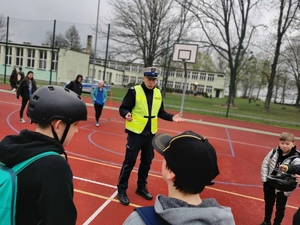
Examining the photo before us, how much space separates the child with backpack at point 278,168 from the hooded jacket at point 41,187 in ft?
10.3

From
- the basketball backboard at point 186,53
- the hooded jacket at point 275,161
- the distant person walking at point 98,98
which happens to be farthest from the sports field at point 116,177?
the basketball backboard at point 186,53

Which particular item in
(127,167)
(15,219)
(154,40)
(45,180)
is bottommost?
(127,167)

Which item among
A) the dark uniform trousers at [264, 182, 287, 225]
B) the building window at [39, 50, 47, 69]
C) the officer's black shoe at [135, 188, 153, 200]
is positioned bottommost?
the officer's black shoe at [135, 188, 153, 200]

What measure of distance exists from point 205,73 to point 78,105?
78189 millimetres

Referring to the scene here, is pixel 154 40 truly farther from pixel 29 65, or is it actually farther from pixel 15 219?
pixel 15 219

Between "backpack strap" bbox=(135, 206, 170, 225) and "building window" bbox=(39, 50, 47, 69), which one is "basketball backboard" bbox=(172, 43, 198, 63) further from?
"building window" bbox=(39, 50, 47, 69)

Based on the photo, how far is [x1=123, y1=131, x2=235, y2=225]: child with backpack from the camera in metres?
1.17

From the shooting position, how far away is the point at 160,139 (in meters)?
1.61

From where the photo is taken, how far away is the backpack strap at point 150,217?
118 cm

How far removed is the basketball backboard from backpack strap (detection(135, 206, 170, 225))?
45.0ft

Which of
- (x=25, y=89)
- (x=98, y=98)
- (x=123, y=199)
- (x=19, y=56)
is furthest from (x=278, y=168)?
(x=19, y=56)

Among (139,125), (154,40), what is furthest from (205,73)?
(139,125)

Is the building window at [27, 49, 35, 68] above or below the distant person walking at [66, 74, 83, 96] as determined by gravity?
above

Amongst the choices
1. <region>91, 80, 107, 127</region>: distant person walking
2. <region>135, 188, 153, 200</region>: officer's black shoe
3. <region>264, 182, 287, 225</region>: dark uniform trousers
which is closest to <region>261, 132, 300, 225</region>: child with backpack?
<region>264, 182, 287, 225</region>: dark uniform trousers
